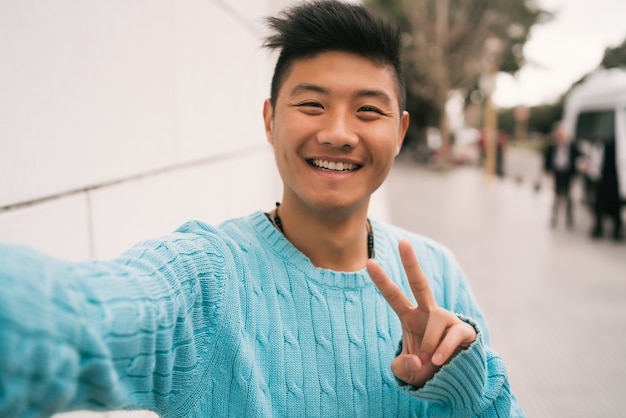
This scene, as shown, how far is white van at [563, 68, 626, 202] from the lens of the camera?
9500 millimetres

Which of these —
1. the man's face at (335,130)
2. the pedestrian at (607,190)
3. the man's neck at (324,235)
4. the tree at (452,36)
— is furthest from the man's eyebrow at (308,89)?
the tree at (452,36)

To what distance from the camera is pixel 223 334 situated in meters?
1.28

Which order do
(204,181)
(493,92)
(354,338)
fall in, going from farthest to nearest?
(493,92), (204,181), (354,338)

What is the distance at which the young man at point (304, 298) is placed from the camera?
90cm

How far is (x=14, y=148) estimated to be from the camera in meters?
1.34

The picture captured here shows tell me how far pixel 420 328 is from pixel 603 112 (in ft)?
36.8

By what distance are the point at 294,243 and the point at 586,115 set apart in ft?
39.7

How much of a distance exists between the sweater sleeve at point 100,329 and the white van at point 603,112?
914cm

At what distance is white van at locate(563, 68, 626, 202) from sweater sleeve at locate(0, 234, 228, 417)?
914 centimetres

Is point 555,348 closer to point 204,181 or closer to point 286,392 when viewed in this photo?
point 204,181

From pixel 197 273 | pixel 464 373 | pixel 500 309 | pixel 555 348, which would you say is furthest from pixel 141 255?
pixel 500 309

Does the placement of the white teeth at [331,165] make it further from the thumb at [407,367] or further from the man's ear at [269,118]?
the thumb at [407,367]

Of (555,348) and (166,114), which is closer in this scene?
(166,114)

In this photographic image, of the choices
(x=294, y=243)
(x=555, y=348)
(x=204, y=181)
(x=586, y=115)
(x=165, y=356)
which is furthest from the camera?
(x=586, y=115)
